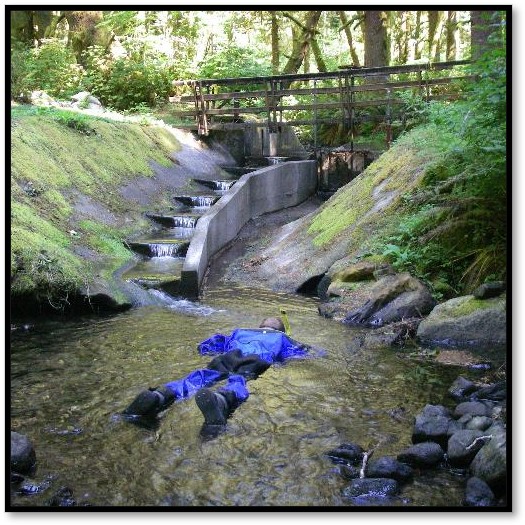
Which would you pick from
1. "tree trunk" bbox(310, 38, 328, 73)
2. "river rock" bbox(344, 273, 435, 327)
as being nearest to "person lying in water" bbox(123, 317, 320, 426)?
"river rock" bbox(344, 273, 435, 327)

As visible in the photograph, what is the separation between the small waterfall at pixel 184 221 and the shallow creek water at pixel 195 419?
4.49 meters

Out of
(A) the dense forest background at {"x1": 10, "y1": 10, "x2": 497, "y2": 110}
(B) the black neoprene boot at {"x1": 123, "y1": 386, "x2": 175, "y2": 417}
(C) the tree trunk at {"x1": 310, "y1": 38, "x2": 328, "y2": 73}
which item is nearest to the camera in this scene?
(B) the black neoprene boot at {"x1": 123, "y1": 386, "x2": 175, "y2": 417}

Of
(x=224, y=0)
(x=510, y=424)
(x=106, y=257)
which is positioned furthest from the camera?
(x=106, y=257)

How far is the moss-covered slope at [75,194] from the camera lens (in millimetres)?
8617

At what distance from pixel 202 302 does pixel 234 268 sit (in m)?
2.14

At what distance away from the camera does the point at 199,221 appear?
39.4 ft

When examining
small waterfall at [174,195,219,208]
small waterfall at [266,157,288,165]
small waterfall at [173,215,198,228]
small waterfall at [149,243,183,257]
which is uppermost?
small waterfall at [266,157,288,165]

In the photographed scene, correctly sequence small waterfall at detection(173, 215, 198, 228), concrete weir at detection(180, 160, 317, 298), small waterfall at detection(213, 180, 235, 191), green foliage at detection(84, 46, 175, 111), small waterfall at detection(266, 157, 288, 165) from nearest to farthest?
concrete weir at detection(180, 160, 317, 298) → small waterfall at detection(173, 215, 198, 228) → small waterfall at detection(213, 180, 235, 191) → small waterfall at detection(266, 157, 288, 165) → green foliage at detection(84, 46, 175, 111)

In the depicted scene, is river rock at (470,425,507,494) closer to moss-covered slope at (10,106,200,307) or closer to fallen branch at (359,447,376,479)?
fallen branch at (359,447,376,479)

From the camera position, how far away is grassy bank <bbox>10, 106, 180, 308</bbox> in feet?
28.2

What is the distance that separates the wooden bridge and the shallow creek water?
8779mm

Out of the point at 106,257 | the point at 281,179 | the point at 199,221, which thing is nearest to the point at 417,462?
the point at 106,257

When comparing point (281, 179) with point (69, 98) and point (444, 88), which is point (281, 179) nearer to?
point (444, 88)

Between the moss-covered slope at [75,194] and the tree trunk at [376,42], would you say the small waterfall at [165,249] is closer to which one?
the moss-covered slope at [75,194]
